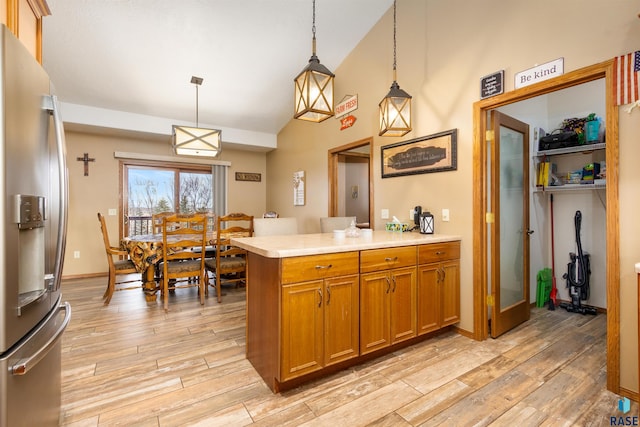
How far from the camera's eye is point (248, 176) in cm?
644

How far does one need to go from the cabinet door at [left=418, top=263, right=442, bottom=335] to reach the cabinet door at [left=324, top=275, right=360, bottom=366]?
0.65 m

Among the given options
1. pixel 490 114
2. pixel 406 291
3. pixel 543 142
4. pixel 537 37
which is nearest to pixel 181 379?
pixel 406 291

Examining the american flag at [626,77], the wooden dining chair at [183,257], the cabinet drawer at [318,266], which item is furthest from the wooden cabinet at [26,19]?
the american flag at [626,77]

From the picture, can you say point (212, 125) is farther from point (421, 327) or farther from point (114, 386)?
point (421, 327)

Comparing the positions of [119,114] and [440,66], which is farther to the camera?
[119,114]

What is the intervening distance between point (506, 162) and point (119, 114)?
5315 millimetres

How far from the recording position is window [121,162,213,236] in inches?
213

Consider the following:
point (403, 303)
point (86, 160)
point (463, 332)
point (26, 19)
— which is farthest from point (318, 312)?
point (86, 160)

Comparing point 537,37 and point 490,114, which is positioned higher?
point 537,37

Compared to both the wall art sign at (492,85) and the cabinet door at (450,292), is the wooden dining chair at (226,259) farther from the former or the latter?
the wall art sign at (492,85)

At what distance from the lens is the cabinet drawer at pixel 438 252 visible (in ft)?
7.98

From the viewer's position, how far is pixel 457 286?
272 cm

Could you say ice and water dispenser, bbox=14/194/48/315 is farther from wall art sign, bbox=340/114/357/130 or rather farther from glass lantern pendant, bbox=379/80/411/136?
wall art sign, bbox=340/114/357/130

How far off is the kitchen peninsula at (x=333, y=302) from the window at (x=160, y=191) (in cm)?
427
